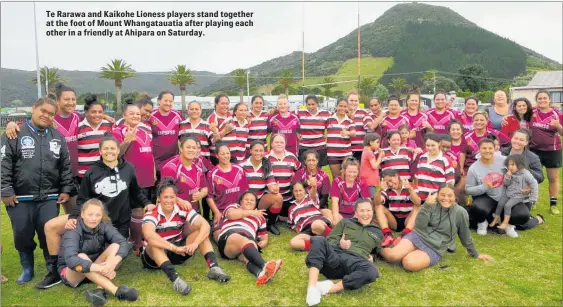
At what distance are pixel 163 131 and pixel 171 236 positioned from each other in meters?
2.10

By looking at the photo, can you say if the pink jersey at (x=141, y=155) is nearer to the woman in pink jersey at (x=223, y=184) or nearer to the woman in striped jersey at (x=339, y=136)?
the woman in pink jersey at (x=223, y=184)

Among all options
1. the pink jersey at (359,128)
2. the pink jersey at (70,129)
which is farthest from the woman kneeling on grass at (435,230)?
the pink jersey at (70,129)

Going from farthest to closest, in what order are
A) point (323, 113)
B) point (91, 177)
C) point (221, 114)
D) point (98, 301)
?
point (323, 113) → point (221, 114) → point (91, 177) → point (98, 301)

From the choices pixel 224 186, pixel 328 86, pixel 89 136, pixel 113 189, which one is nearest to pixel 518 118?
pixel 224 186

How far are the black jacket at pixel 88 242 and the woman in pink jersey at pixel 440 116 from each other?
5609mm

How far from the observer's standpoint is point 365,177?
616 centimetres

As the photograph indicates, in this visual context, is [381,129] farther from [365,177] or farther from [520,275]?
[520,275]

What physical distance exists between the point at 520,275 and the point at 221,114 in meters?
4.91

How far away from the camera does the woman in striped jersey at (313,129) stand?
727 centimetres

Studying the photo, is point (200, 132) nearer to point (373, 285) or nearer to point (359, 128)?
point (359, 128)

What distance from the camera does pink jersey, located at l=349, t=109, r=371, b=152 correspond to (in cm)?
738

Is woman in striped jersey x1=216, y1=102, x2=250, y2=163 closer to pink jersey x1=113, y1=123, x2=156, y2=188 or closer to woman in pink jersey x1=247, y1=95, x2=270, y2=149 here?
woman in pink jersey x1=247, y1=95, x2=270, y2=149

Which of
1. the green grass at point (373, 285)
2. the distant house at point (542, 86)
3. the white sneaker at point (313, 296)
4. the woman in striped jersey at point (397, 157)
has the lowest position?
the green grass at point (373, 285)

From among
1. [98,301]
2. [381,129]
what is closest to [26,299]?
[98,301]
